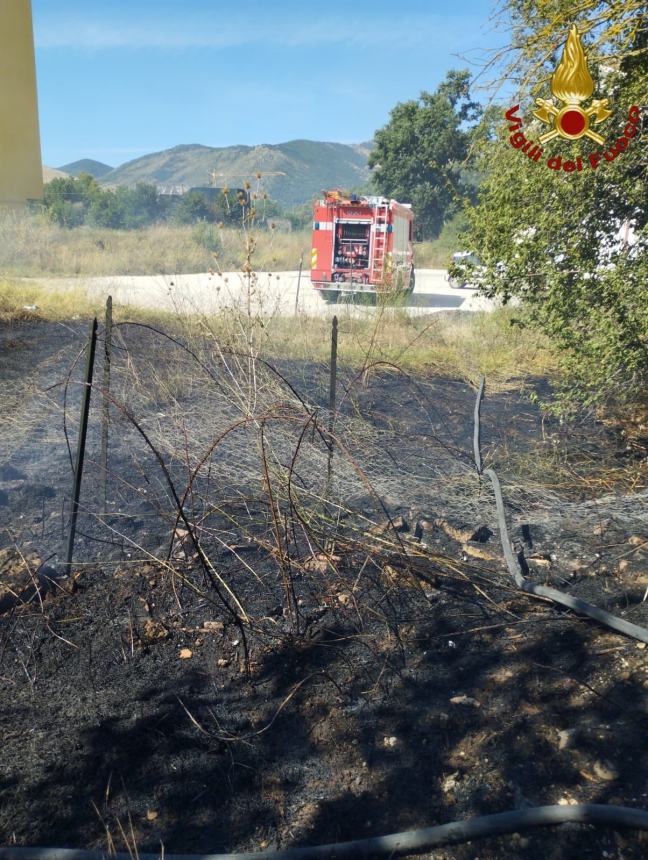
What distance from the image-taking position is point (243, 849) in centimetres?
226

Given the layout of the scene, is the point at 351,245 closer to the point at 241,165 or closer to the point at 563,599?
the point at 563,599

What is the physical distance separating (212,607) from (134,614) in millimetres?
358

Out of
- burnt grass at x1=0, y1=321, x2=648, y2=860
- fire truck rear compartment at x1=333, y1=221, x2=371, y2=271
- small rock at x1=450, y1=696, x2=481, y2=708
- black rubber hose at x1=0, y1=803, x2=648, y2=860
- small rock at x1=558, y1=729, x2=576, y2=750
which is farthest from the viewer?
fire truck rear compartment at x1=333, y1=221, x2=371, y2=271

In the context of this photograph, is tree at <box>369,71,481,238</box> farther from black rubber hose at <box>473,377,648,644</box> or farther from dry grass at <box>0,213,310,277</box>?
black rubber hose at <box>473,377,648,644</box>

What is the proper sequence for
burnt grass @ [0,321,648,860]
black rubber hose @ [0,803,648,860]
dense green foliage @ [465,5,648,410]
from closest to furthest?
black rubber hose @ [0,803,648,860], burnt grass @ [0,321,648,860], dense green foliage @ [465,5,648,410]

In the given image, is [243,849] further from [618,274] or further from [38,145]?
[618,274]

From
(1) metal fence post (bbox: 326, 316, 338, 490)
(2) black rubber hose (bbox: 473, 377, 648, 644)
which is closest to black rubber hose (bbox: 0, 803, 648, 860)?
(2) black rubber hose (bbox: 473, 377, 648, 644)

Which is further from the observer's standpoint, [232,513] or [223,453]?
[223,453]

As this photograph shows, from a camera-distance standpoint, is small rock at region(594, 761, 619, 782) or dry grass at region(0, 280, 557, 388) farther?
dry grass at region(0, 280, 557, 388)

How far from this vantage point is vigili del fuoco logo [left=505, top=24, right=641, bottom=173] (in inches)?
219

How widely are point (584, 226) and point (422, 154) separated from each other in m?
16.5

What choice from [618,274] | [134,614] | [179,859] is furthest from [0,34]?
[618,274]

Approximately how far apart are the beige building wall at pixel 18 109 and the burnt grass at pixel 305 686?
5.84ft

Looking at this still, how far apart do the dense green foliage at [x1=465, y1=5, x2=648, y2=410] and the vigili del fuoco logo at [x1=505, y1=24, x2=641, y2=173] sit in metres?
0.03
